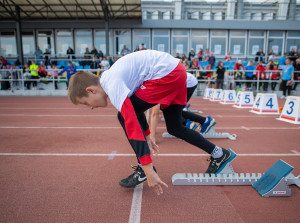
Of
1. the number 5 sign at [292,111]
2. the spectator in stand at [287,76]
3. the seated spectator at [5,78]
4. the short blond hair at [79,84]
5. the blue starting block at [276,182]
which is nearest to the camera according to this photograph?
the short blond hair at [79,84]

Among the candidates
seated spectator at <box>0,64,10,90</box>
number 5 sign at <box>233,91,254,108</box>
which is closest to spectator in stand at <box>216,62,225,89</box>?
number 5 sign at <box>233,91,254,108</box>

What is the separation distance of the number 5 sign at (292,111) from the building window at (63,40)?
19123mm

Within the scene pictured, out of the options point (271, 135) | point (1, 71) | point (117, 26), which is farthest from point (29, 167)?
point (117, 26)

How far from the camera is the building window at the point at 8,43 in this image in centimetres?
1984

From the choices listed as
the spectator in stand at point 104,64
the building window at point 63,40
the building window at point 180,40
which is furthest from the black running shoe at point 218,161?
the building window at point 63,40

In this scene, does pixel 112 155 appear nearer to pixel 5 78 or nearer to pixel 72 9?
pixel 5 78

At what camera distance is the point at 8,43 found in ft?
65.4

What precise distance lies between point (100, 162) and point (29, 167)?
950 mm

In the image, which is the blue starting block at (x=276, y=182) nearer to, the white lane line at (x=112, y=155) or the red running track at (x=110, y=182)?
the red running track at (x=110, y=182)

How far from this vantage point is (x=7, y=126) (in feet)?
17.2

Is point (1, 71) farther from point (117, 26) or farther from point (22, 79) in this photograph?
point (117, 26)

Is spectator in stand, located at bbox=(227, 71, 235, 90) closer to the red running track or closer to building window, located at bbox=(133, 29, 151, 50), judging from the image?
the red running track

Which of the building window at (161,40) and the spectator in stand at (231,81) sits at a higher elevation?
the building window at (161,40)

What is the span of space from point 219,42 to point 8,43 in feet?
67.9
